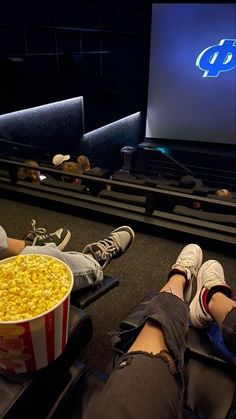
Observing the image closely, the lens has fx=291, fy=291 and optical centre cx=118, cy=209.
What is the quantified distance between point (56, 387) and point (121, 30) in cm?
729

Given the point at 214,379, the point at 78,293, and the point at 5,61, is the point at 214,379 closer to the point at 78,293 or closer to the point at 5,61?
the point at 78,293

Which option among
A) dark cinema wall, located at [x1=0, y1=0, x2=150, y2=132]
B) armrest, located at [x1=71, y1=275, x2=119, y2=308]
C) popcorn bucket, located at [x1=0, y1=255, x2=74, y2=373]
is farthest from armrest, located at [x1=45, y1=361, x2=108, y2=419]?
dark cinema wall, located at [x1=0, y1=0, x2=150, y2=132]

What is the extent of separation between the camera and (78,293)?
1.09 meters

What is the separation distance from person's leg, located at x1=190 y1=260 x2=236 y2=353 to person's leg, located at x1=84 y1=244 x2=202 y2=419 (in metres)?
0.14

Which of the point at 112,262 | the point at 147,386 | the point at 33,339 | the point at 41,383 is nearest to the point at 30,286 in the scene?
the point at 33,339

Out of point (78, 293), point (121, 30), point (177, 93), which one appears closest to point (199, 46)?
point (177, 93)

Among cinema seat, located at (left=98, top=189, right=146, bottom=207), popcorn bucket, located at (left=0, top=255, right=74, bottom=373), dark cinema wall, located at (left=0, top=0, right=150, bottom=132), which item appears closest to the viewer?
popcorn bucket, located at (left=0, top=255, right=74, bottom=373)

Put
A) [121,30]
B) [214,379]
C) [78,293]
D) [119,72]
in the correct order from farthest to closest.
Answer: [119,72], [121,30], [78,293], [214,379]

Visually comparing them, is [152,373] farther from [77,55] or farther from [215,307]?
[77,55]

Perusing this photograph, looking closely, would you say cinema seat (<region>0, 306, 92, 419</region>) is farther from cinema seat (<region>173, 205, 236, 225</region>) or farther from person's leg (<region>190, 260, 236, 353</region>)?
cinema seat (<region>173, 205, 236, 225</region>)

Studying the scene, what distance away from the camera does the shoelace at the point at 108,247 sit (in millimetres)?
1392

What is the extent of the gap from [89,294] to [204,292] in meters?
0.48

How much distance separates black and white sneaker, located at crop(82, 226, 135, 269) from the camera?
1.36 meters

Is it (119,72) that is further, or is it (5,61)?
(119,72)
